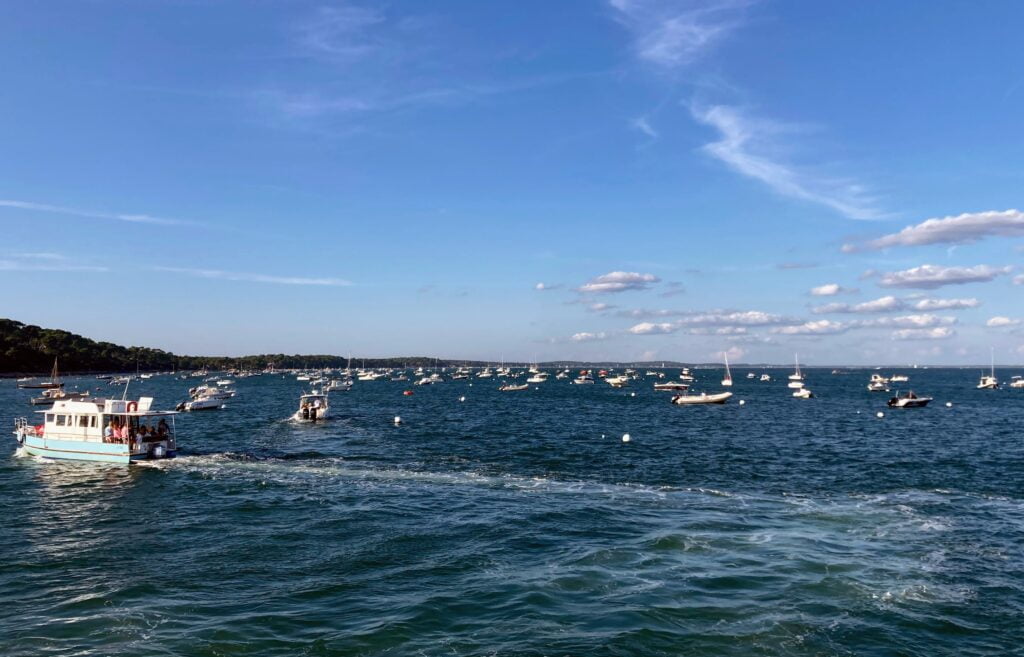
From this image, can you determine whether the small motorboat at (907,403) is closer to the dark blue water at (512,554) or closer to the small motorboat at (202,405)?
the dark blue water at (512,554)

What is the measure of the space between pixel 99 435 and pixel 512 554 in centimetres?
4330

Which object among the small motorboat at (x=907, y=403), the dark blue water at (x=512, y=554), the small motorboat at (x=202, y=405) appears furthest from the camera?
the small motorboat at (x=907, y=403)

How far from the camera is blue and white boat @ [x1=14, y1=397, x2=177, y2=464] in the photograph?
55719mm

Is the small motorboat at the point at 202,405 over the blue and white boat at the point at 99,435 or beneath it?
beneath

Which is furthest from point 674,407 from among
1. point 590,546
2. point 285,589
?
point 285,589

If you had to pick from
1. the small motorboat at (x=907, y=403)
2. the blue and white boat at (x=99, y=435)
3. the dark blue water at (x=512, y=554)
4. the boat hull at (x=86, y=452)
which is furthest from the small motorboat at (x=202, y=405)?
the small motorboat at (x=907, y=403)

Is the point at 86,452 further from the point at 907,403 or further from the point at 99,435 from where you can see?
the point at 907,403

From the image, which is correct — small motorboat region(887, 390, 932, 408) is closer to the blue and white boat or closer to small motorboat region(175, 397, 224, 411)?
the blue and white boat

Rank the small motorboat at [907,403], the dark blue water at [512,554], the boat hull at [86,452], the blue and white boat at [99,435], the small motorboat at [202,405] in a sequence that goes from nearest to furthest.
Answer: the dark blue water at [512,554] → the boat hull at [86,452] → the blue and white boat at [99,435] → the small motorboat at [202,405] → the small motorboat at [907,403]

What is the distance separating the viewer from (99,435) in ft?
185

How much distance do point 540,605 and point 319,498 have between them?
74.2 ft

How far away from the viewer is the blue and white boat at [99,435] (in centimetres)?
5572

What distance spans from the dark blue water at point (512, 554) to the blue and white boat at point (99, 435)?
1935 mm

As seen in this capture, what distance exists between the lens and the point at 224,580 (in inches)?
1056
